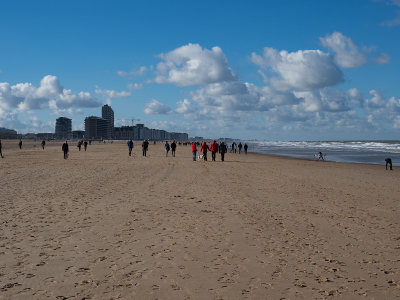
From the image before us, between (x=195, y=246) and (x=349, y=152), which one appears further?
(x=349, y=152)

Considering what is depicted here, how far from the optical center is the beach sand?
15.4ft

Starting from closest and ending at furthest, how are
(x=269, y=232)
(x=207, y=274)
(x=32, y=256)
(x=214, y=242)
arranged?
1. (x=207, y=274)
2. (x=32, y=256)
3. (x=214, y=242)
4. (x=269, y=232)

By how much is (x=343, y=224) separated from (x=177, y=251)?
15.1 feet

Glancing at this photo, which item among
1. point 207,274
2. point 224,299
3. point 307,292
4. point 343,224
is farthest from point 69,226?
point 343,224

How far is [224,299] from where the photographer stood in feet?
14.4

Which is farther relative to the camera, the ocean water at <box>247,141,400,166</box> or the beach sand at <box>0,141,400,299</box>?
the ocean water at <box>247,141,400,166</box>

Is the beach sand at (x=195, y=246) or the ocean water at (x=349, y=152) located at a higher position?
the ocean water at (x=349, y=152)

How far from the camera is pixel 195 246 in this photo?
6.50m

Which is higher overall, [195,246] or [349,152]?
[349,152]

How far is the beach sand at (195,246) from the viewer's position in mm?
4707

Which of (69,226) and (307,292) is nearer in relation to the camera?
(307,292)

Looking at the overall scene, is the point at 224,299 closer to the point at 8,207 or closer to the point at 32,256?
the point at 32,256

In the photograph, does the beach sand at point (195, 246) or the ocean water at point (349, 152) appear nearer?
the beach sand at point (195, 246)

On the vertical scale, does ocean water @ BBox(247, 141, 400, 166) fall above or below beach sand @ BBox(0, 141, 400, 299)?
above
